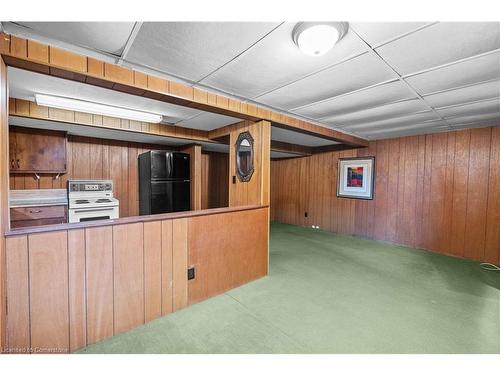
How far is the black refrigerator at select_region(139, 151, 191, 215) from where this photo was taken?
3.85 m

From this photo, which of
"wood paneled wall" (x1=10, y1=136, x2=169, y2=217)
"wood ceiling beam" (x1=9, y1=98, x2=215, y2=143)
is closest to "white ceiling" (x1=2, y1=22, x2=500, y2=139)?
"wood ceiling beam" (x1=9, y1=98, x2=215, y2=143)

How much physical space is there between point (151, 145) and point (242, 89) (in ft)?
10.5

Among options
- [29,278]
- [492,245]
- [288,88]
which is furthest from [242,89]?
[492,245]

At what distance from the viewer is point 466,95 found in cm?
→ 218

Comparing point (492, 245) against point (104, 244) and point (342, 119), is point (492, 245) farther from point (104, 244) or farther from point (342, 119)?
point (104, 244)

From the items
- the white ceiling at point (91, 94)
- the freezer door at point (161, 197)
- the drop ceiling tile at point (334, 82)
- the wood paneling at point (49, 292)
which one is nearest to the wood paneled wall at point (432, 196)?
the drop ceiling tile at point (334, 82)

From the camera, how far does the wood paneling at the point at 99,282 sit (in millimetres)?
1627

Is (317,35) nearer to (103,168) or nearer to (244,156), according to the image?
(244,156)

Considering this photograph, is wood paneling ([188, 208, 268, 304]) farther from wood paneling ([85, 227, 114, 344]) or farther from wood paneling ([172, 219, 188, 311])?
wood paneling ([85, 227, 114, 344])

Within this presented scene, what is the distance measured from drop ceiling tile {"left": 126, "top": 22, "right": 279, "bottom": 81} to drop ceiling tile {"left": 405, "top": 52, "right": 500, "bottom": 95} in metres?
1.43

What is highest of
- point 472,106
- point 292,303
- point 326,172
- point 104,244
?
point 472,106

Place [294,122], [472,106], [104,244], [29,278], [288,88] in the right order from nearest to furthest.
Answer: [29,278] → [104,244] → [288,88] → [472,106] → [294,122]

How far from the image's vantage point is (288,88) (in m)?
2.09

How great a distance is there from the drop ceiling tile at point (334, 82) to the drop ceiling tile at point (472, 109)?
1.39m
